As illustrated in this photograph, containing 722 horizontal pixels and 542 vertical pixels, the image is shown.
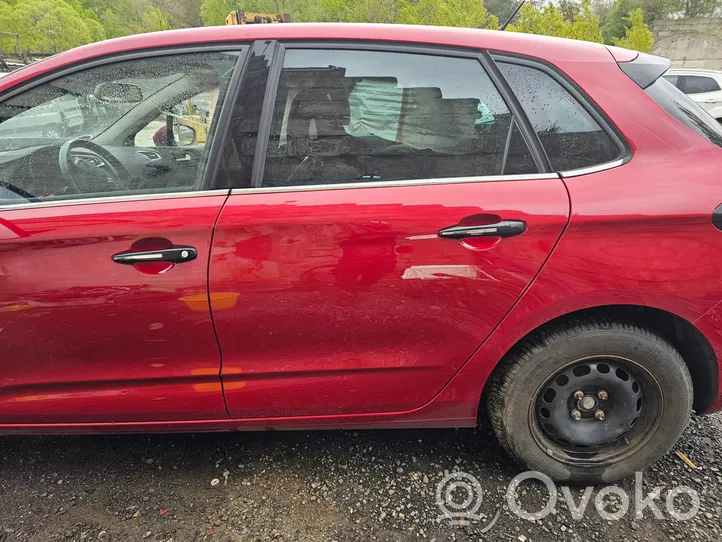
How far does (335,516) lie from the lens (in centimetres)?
175

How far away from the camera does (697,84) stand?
33.6 ft

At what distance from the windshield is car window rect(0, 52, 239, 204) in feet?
4.90

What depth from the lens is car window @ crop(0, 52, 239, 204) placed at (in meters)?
1.63

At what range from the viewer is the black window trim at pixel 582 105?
1.57m

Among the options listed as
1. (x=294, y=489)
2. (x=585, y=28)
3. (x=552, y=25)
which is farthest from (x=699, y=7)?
(x=294, y=489)

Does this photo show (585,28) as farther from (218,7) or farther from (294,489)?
(218,7)

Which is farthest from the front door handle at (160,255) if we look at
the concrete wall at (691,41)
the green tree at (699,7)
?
the green tree at (699,7)

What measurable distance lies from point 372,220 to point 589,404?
1.12 metres

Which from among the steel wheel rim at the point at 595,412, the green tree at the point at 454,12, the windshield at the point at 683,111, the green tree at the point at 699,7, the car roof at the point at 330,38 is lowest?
the steel wheel rim at the point at 595,412

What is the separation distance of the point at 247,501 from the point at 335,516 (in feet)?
1.16

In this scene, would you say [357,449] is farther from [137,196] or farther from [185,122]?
[185,122]

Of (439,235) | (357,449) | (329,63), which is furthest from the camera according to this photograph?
(357,449)

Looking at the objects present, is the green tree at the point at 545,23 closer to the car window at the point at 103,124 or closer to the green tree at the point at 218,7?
the car window at the point at 103,124

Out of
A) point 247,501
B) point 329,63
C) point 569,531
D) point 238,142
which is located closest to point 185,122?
point 238,142
